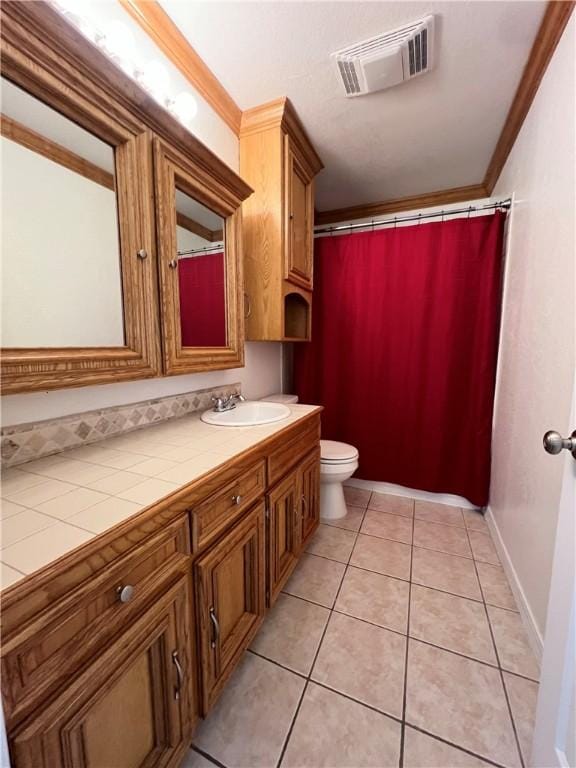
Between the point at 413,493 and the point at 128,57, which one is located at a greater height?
the point at 128,57

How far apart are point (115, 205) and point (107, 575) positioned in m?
0.96

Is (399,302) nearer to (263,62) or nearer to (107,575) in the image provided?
(263,62)

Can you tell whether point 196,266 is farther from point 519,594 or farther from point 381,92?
point 519,594

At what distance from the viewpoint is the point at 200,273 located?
129cm

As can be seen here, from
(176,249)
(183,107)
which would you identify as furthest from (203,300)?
(183,107)

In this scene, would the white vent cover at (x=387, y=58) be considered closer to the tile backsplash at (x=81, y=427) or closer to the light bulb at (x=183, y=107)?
the light bulb at (x=183, y=107)

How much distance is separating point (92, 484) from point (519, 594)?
5.65 feet

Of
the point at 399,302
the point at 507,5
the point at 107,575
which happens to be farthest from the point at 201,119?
the point at 107,575

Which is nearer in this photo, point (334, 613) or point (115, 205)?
point (115, 205)

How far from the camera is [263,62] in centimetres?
129

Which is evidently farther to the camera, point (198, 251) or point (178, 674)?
point (198, 251)

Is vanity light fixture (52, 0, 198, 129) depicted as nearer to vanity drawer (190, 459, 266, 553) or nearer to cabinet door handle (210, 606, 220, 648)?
vanity drawer (190, 459, 266, 553)

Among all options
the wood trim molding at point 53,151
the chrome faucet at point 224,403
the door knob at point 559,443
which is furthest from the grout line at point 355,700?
the wood trim molding at point 53,151

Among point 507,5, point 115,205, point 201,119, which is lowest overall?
point 115,205
